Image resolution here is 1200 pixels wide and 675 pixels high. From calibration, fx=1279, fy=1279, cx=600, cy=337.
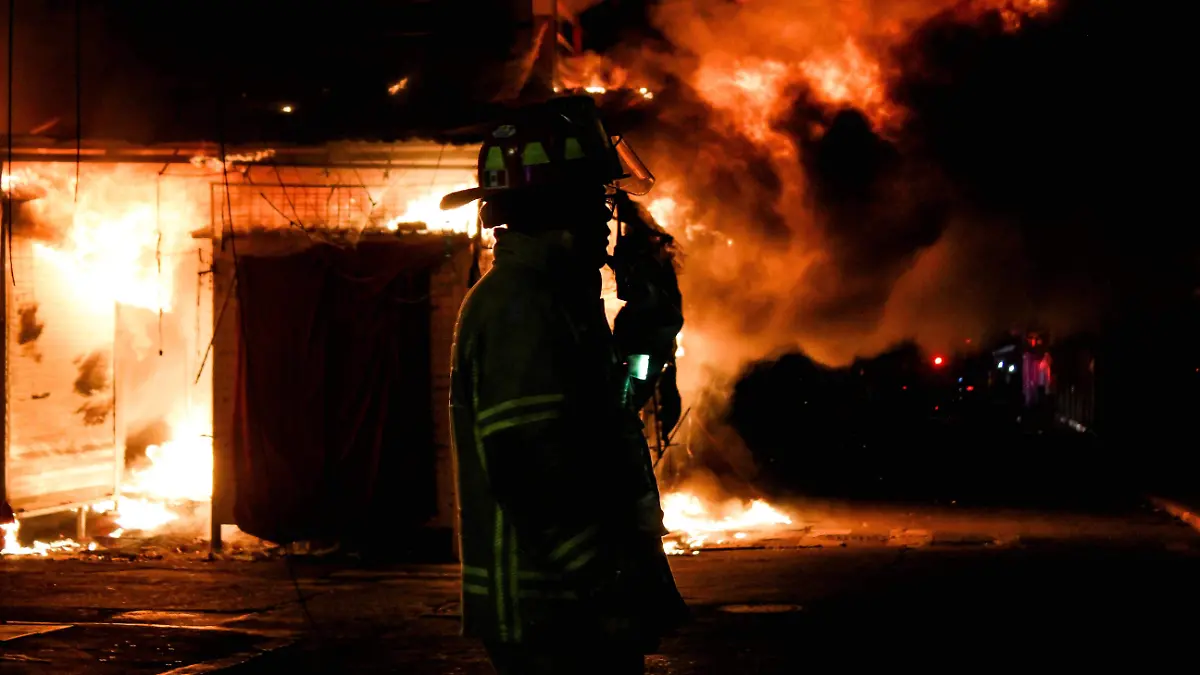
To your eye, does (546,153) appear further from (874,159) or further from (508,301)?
(874,159)

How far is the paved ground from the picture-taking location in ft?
25.3

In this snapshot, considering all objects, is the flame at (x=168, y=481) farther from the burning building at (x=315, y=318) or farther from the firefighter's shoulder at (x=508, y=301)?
the firefighter's shoulder at (x=508, y=301)

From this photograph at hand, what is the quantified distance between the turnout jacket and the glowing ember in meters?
10.1

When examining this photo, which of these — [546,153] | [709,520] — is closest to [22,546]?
[709,520]

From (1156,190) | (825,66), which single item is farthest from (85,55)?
(1156,190)

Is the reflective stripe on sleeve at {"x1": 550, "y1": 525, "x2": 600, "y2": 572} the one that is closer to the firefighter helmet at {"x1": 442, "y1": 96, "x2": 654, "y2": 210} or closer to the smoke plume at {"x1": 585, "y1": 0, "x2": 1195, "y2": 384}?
the firefighter helmet at {"x1": 442, "y1": 96, "x2": 654, "y2": 210}

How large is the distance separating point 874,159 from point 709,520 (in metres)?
5.42

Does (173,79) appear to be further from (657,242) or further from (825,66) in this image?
(825,66)

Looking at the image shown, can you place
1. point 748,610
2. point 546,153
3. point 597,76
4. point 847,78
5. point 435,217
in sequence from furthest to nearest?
1. point 847,78
2. point 597,76
3. point 435,217
4. point 748,610
5. point 546,153

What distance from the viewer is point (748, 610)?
31.1 ft

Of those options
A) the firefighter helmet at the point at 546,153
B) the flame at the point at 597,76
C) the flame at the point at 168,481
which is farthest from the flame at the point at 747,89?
the firefighter helmet at the point at 546,153

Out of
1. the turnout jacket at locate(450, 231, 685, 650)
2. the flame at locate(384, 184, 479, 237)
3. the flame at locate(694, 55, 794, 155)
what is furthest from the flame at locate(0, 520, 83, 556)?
the turnout jacket at locate(450, 231, 685, 650)

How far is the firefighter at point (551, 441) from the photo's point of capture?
249 cm

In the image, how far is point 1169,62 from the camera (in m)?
17.3
